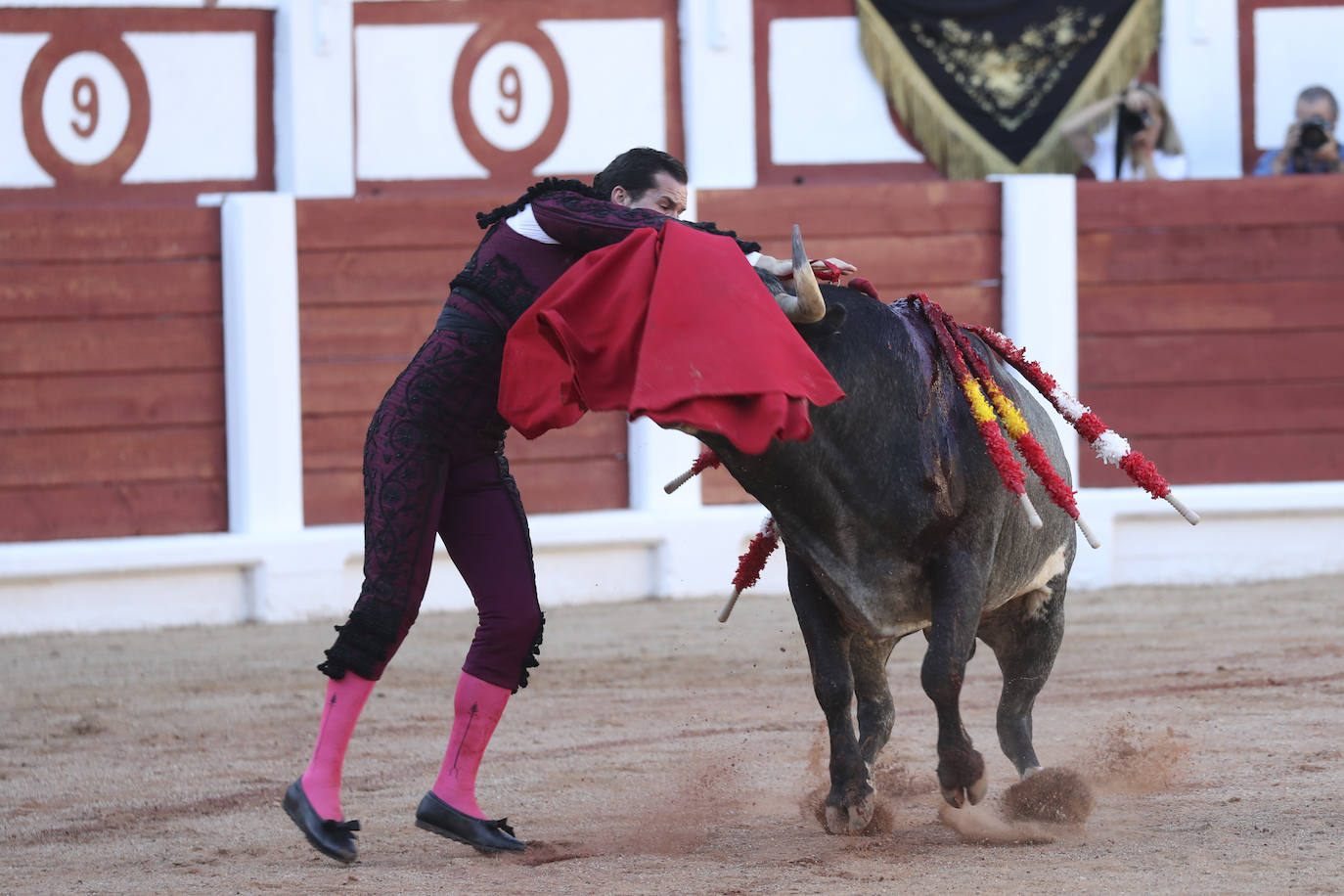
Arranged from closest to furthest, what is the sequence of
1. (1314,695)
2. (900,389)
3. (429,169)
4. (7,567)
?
(900,389) < (1314,695) < (7,567) < (429,169)

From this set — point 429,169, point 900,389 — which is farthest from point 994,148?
point 900,389

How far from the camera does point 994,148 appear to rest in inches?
304

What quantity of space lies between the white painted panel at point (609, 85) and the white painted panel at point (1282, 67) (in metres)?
2.50

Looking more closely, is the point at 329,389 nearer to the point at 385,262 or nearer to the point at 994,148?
the point at 385,262

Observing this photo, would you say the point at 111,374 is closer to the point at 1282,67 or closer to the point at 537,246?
the point at 537,246

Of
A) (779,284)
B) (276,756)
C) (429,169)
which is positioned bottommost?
(276,756)

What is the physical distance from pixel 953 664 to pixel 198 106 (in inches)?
198

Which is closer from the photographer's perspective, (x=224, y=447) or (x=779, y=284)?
(x=779, y=284)

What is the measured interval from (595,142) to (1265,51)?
2831 millimetres

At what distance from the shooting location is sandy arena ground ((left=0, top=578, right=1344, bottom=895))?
311cm

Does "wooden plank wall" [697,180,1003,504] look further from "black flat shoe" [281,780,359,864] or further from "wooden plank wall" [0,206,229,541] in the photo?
"black flat shoe" [281,780,359,864]

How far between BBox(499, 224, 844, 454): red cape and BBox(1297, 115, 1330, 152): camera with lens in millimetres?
5189

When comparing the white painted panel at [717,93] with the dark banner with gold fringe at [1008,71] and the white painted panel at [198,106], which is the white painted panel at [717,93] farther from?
the white painted panel at [198,106]

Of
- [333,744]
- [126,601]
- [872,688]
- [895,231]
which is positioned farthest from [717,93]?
[333,744]
